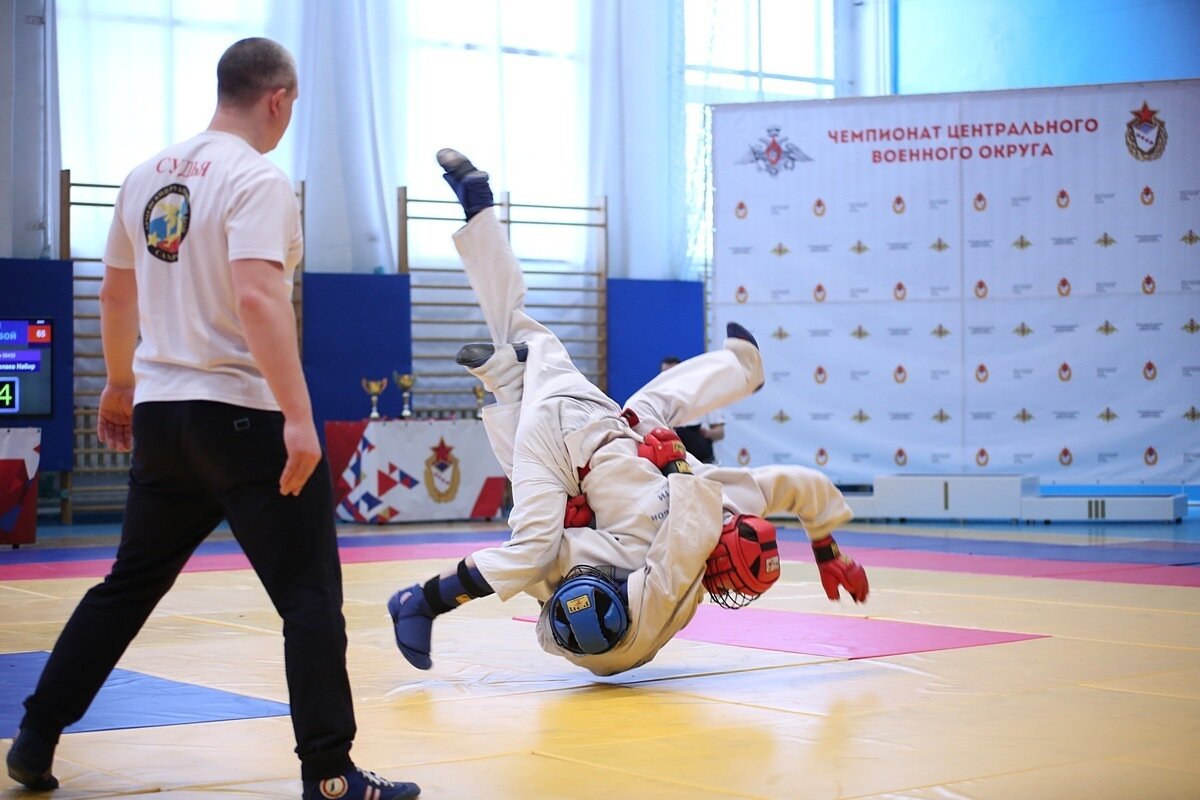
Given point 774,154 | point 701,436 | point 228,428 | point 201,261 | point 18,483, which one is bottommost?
point 18,483

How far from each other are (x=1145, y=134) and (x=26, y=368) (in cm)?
907

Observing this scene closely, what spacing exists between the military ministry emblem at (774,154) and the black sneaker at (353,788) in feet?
32.0

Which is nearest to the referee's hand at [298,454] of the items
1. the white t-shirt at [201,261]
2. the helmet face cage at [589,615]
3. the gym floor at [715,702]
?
the white t-shirt at [201,261]

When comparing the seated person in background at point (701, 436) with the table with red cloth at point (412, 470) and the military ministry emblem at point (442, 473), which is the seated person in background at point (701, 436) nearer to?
the table with red cloth at point (412, 470)

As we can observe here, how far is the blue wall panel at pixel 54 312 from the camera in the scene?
1106 centimetres

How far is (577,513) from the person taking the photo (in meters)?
4.04

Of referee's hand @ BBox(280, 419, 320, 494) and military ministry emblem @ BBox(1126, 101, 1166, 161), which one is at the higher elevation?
military ministry emblem @ BBox(1126, 101, 1166, 161)

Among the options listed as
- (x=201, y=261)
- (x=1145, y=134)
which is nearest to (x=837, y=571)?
(x=201, y=261)

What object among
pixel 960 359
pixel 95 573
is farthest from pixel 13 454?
pixel 960 359

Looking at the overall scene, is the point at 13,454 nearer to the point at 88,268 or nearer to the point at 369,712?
the point at 88,268

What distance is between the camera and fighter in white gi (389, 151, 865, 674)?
3.77 meters

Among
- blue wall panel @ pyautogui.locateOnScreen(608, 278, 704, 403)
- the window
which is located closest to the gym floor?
blue wall panel @ pyautogui.locateOnScreen(608, 278, 704, 403)

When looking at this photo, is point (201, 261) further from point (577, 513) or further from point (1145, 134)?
point (1145, 134)

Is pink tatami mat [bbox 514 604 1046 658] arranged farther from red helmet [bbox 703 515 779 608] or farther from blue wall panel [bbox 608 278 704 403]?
blue wall panel [bbox 608 278 704 403]
